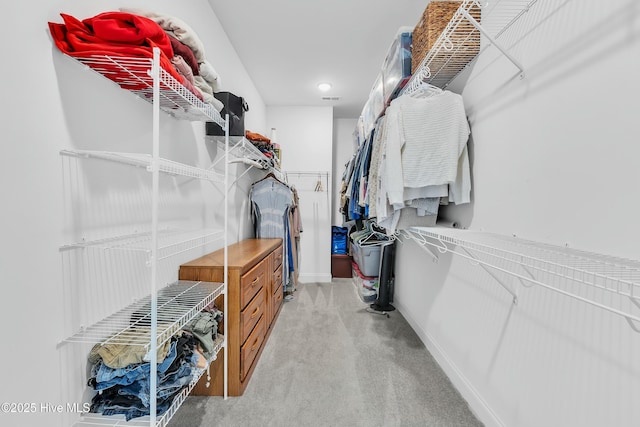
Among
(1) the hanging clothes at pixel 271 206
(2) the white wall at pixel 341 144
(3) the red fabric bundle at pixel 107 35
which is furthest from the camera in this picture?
(2) the white wall at pixel 341 144

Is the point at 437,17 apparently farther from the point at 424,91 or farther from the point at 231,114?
the point at 231,114

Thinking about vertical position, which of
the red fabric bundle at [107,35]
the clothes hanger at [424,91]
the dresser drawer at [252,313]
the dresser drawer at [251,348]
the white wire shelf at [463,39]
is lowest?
the dresser drawer at [251,348]

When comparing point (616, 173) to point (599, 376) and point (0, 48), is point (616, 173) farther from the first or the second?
point (0, 48)

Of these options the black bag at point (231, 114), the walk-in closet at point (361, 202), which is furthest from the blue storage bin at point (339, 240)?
the black bag at point (231, 114)

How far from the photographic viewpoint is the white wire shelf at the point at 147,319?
0.99 m

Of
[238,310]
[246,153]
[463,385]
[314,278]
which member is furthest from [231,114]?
[314,278]

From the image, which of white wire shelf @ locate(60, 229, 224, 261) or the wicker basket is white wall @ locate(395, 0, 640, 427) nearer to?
the wicker basket

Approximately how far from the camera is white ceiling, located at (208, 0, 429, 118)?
2021mm

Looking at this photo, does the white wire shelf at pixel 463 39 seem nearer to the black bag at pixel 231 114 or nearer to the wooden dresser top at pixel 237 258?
the black bag at pixel 231 114

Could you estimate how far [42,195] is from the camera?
2.74ft

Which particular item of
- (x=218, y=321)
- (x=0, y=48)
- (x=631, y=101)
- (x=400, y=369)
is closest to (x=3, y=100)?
(x=0, y=48)

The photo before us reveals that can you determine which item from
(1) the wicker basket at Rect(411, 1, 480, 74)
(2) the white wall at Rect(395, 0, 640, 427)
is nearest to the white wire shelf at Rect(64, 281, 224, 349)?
(2) the white wall at Rect(395, 0, 640, 427)

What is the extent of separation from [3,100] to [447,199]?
1.96m

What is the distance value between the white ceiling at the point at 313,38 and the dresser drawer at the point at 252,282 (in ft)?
6.52
